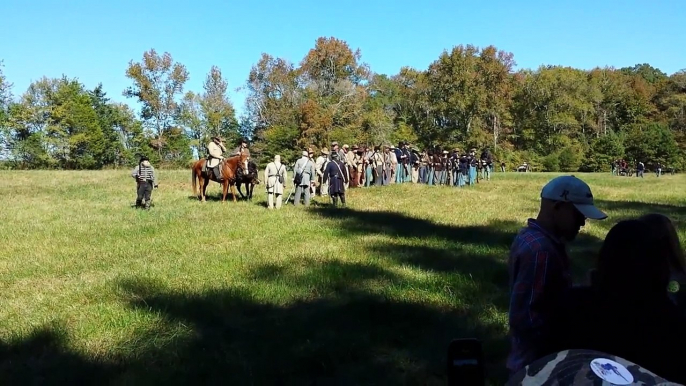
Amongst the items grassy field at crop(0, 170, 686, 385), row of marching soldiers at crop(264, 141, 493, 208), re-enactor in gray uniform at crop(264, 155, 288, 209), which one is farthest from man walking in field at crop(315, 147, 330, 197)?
grassy field at crop(0, 170, 686, 385)

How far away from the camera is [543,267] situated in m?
2.86

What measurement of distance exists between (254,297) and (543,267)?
5.03 m

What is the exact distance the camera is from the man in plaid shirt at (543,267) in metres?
2.85

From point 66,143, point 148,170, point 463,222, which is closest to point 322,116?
point 66,143

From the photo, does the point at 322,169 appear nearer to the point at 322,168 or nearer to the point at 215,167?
the point at 322,168

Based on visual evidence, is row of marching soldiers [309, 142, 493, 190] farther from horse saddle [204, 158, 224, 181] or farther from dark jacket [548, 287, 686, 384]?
dark jacket [548, 287, 686, 384]

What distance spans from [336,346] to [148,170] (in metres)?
13.5

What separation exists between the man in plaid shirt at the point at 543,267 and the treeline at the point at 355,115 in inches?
2069

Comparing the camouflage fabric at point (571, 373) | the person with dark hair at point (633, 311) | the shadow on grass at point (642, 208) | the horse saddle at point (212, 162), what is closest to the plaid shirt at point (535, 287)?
the person with dark hair at point (633, 311)

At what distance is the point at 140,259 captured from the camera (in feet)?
32.3

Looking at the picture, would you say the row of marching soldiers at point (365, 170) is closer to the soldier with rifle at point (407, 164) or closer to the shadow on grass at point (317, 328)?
the soldier with rifle at point (407, 164)

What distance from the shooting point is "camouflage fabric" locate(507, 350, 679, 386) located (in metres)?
1.53

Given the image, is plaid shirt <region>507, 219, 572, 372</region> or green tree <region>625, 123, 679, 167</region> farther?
green tree <region>625, 123, 679, 167</region>

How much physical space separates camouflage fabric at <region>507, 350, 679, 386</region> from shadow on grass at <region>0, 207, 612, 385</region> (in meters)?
3.39
